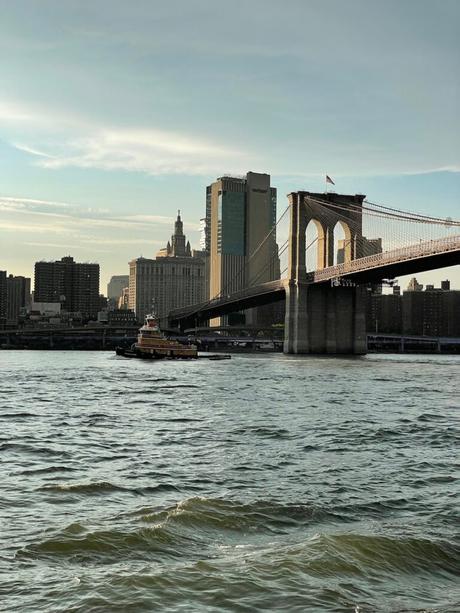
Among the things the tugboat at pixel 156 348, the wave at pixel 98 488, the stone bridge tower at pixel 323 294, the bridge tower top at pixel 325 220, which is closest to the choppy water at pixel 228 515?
the wave at pixel 98 488

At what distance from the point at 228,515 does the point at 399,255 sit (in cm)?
7372

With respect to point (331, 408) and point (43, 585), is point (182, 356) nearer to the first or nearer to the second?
point (331, 408)

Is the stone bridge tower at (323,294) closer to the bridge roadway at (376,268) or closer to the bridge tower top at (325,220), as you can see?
the bridge tower top at (325,220)

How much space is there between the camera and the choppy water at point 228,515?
899 cm

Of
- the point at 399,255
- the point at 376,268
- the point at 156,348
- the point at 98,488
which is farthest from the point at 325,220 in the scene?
the point at 98,488

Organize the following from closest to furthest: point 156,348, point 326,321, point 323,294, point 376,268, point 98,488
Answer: point 98,488, point 376,268, point 156,348, point 326,321, point 323,294

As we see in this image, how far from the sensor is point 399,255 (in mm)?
83188

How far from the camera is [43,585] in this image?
904 centimetres

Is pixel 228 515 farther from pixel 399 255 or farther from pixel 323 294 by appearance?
pixel 323 294

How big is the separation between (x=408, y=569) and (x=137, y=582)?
140 inches

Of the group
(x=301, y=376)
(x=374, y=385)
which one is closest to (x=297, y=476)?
(x=374, y=385)

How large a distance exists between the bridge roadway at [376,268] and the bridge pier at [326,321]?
10.3 ft

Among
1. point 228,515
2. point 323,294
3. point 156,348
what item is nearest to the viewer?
point 228,515

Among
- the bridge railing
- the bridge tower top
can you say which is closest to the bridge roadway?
the bridge railing
